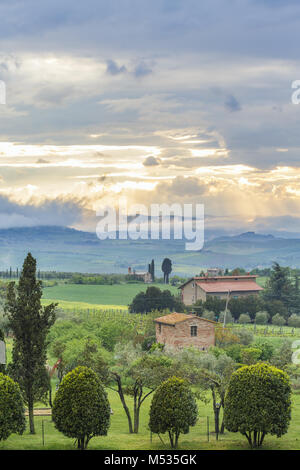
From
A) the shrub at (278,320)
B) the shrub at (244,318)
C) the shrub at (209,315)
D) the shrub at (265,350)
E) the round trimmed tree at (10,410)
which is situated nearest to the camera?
the round trimmed tree at (10,410)

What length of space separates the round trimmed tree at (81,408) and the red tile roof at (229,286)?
215 feet

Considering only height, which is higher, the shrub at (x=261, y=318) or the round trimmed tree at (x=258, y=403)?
Answer: the shrub at (x=261, y=318)

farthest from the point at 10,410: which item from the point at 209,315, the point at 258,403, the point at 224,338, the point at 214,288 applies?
the point at 214,288

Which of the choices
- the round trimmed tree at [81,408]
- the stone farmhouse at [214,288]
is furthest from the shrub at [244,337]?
the round trimmed tree at [81,408]

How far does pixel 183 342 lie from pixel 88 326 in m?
8.50

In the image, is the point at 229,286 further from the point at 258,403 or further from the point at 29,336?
the point at 258,403

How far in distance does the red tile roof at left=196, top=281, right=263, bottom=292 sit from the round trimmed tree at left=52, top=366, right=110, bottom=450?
65.6 metres

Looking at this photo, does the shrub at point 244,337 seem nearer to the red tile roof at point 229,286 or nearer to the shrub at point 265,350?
the shrub at point 265,350

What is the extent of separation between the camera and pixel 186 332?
202ft

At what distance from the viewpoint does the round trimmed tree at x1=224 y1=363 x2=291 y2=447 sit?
1189 inches

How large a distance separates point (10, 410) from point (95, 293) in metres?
88.9

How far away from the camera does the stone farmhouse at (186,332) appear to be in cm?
6131

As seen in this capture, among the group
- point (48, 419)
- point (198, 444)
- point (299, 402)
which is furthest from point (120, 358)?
point (198, 444)
